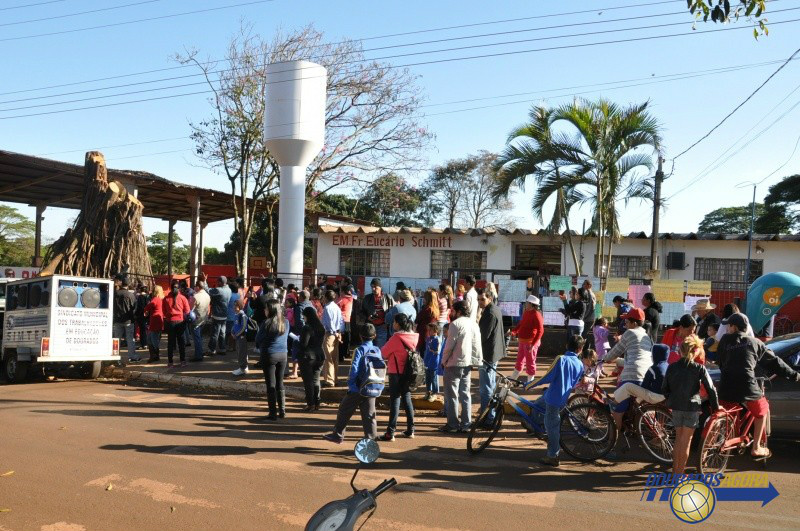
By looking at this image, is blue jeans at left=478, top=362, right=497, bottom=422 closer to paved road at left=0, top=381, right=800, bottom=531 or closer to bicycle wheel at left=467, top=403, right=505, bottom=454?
paved road at left=0, top=381, right=800, bottom=531

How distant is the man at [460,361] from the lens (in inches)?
368

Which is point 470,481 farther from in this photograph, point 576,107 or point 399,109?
point 399,109

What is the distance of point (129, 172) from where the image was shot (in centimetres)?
2598

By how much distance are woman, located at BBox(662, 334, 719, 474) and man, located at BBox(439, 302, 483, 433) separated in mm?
2813

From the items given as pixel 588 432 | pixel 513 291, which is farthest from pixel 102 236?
pixel 588 432

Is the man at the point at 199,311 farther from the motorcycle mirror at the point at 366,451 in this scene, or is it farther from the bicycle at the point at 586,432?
the motorcycle mirror at the point at 366,451

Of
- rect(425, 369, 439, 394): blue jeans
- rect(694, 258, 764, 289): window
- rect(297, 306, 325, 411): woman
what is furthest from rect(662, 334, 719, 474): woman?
rect(694, 258, 764, 289): window

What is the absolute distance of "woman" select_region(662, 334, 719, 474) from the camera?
A: 7182mm

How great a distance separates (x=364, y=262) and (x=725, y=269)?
13.7m

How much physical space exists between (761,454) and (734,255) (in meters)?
18.6

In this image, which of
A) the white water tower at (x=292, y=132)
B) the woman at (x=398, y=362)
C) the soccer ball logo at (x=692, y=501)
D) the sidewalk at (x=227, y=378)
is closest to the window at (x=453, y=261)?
the white water tower at (x=292, y=132)

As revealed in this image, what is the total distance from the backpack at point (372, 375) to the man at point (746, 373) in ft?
13.0

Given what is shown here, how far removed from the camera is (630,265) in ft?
84.2

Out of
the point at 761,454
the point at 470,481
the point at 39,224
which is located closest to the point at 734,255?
the point at 761,454
